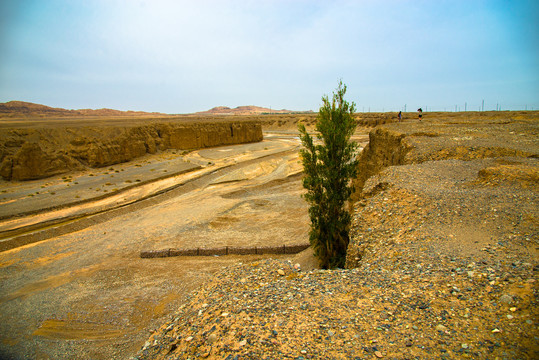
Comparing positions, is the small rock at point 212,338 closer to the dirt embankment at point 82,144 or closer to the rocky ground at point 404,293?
the rocky ground at point 404,293

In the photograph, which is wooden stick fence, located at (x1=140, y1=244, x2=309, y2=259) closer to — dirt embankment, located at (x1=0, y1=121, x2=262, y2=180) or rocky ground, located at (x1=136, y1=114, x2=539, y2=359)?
rocky ground, located at (x1=136, y1=114, x2=539, y2=359)

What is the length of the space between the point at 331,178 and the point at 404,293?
A: 6.22 m

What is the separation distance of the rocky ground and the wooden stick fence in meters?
5.13

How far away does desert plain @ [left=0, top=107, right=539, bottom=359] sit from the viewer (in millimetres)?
4297

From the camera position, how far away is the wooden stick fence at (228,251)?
1331 centimetres

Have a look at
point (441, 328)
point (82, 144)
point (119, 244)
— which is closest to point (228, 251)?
point (119, 244)

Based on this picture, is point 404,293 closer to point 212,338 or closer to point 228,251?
point 212,338

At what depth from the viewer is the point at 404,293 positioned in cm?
496

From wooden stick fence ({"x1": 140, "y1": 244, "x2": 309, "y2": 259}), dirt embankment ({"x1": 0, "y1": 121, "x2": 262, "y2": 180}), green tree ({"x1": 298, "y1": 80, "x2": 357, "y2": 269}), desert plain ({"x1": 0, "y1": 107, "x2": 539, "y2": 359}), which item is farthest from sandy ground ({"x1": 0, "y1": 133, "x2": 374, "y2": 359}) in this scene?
green tree ({"x1": 298, "y1": 80, "x2": 357, "y2": 269})

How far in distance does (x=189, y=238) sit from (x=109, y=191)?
36.0 ft

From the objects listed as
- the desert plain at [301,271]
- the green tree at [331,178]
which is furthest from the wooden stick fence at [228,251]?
the green tree at [331,178]

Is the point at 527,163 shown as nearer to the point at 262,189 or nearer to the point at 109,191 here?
the point at 262,189

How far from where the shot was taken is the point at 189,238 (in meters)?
15.0

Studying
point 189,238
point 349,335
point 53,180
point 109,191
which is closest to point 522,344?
point 349,335
